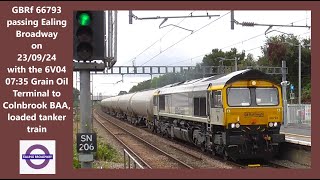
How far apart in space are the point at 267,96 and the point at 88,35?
36.1 ft

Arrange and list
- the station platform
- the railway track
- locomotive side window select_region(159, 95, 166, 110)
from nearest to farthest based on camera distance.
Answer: the station platform → the railway track → locomotive side window select_region(159, 95, 166, 110)

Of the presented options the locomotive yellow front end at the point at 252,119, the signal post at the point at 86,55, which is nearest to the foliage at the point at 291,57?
the locomotive yellow front end at the point at 252,119

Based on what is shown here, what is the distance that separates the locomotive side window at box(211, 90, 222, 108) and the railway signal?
32.0 ft

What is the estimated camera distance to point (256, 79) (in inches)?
687

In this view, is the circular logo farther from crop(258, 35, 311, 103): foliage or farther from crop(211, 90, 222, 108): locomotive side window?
crop(258, 35, 311, 103): foliage

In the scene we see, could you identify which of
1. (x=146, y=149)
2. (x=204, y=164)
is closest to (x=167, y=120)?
(x=146, y=149)

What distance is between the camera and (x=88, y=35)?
7.84 metres

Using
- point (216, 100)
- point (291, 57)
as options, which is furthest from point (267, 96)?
point (291, 57)

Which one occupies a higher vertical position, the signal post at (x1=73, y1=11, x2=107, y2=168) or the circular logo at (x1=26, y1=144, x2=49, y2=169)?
the signal post at (x1=73, y1=11, x2=107, y2=168)

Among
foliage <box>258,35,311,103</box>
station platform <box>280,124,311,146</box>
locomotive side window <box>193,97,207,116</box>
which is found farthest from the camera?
foliage <box>258,35,311,103</box>

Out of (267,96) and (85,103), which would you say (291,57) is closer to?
(267,96)

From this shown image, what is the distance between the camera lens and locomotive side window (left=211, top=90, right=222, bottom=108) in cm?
1721

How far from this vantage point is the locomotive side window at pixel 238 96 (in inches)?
670

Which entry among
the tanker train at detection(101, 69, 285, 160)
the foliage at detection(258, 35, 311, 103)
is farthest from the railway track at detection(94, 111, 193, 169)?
the foliage at detection(258, 35, 311, 103)
